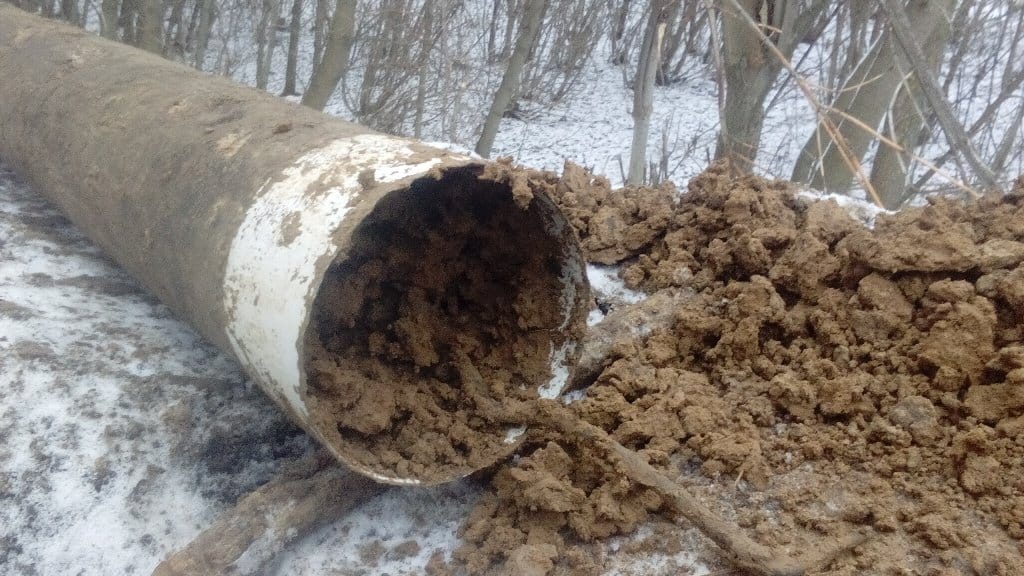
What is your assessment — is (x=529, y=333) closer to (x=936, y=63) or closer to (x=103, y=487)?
(x=103, y=487)

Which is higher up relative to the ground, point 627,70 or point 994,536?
point 627,70

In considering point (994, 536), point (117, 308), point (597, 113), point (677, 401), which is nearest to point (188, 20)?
point (597, 113)

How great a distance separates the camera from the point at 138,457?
211 cm

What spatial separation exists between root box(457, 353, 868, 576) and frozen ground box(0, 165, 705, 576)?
123 millimetres

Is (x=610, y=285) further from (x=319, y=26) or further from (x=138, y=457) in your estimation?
(x=319, y=26)

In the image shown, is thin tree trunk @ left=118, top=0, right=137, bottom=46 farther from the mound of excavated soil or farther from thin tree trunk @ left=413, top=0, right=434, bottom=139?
the mound of excavated soil

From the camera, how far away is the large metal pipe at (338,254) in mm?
1763

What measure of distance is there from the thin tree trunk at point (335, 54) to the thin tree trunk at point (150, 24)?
1.31m

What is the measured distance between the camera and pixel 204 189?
207cm

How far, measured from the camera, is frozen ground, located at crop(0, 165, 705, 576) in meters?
1.90

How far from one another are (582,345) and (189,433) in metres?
1.28

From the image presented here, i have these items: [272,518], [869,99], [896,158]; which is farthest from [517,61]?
[272,518]

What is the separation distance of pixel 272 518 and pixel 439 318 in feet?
2.66

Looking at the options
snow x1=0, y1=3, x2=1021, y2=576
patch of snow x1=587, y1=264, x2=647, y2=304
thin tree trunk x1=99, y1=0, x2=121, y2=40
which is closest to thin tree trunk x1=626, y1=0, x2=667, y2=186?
patch of snow x1=587, y1=264, x2=647, y2=304
